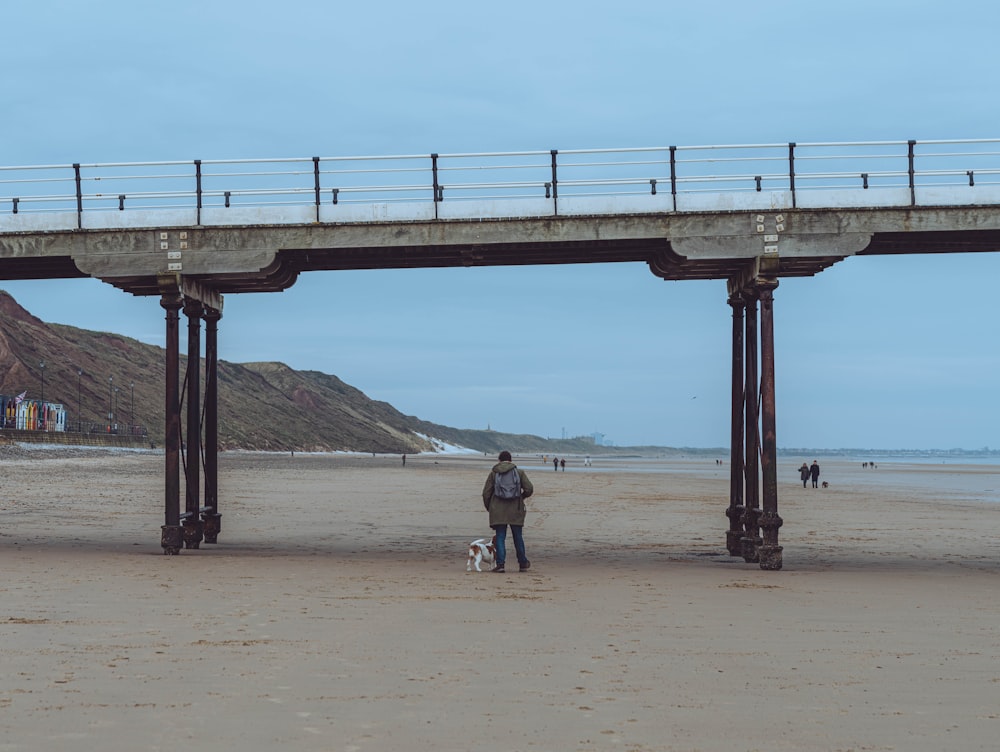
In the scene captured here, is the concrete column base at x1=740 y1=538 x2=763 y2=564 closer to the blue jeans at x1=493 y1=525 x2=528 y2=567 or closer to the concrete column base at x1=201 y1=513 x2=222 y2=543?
the blue jeans at x1=493 y1=525 x2=528 y2=567

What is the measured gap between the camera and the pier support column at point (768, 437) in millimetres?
16844

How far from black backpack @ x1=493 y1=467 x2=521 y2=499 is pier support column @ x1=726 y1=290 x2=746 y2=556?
4.98 m

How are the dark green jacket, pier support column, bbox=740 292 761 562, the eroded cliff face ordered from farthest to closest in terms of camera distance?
the eroded cliff face < pier support column, bbox=740 292 761 562 < the dark green jacket

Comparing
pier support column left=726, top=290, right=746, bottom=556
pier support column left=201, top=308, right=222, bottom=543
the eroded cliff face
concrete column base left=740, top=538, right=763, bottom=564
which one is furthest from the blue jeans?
the eroded cliff face

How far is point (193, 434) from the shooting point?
1980cm

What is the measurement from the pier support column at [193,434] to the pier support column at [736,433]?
9.67 m

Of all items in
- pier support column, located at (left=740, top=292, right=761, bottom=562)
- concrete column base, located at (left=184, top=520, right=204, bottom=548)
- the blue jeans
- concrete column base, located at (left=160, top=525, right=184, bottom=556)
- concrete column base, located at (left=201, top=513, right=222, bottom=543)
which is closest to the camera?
the blue jeans

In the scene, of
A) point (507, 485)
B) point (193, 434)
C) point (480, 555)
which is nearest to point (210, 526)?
point (193, 434)

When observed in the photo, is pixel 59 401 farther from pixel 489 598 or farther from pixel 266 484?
pixel 489 598

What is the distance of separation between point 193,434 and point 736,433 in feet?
32.7

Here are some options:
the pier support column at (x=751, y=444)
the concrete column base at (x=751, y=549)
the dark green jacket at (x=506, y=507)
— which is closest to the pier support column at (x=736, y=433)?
the pier support column at (x=751, y=444)

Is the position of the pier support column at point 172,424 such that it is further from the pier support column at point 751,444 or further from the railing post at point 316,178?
the pier support column at point 751,444

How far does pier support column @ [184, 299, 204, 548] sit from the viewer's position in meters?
19.5

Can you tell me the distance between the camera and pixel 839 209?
17.4 metres
